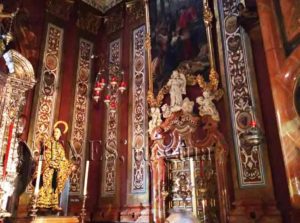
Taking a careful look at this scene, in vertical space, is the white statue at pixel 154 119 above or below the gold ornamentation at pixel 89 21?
below

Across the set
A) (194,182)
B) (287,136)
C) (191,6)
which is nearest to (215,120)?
(194,182)

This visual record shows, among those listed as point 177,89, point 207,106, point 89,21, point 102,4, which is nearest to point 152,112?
point 177,89

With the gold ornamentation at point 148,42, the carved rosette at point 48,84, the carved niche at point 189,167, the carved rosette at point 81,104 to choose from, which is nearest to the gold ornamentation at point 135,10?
the gold ornamentation at point 148,42

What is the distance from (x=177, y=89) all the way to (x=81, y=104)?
102 inches

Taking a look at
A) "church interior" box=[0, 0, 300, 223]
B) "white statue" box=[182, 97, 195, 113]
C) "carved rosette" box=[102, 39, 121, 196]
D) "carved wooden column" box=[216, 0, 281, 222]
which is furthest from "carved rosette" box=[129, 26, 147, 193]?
"carved wooden column" box=[216, 0, 281, 222]

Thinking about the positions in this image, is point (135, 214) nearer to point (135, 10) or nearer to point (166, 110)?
point (166, 110)

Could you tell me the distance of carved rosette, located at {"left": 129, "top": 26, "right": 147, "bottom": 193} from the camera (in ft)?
19.5

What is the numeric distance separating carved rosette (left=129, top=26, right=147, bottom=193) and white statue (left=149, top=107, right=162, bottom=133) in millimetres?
286

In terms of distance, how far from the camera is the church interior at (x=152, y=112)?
4.12 m

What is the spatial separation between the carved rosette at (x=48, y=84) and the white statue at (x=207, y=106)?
10.7ft

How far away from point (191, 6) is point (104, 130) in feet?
11.3

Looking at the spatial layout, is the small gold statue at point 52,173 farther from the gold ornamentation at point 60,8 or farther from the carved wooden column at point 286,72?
the carved wooden column at point 286,72

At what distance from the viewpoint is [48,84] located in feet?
21.2

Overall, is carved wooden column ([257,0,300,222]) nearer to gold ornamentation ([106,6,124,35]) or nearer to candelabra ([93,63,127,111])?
candelabra ([93,63,127,111])
